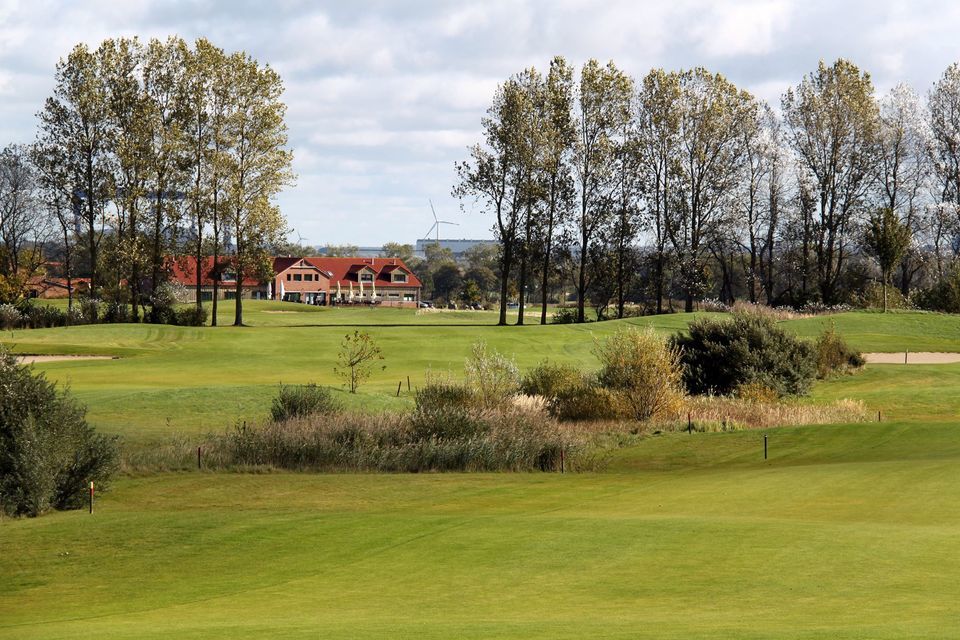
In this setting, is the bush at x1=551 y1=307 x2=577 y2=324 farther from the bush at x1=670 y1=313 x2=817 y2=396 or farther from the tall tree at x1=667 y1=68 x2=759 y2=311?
the bush at x1=670 y1=313 x2=817 y2=396

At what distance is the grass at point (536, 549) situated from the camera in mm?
11812

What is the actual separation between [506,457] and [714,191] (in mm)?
51378

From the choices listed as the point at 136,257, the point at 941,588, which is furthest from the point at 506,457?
the point at 136,257

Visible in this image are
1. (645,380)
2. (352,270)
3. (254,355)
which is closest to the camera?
(645,380)

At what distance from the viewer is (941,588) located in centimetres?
1249

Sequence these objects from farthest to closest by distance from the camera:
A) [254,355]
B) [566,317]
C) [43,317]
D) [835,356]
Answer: [566,317], [43,317], [254,355], [835,356]

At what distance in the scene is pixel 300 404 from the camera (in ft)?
104

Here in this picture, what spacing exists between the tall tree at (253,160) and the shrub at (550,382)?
31.9 metres

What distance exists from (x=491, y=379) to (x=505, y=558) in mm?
19813

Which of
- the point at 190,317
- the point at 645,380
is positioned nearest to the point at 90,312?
the point at 190,317

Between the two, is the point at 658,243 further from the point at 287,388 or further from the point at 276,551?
the point at 276,551

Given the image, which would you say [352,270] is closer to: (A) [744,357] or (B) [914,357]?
(B) [914,357]

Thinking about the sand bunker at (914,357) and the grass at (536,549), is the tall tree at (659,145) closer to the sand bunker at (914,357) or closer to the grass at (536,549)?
the sand bunker at (914,357)

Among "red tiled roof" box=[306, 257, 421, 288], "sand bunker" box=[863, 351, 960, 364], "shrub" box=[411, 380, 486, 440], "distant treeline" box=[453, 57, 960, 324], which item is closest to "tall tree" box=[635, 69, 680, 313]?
"distant treeline" box=[453, 57, 960, 324]
